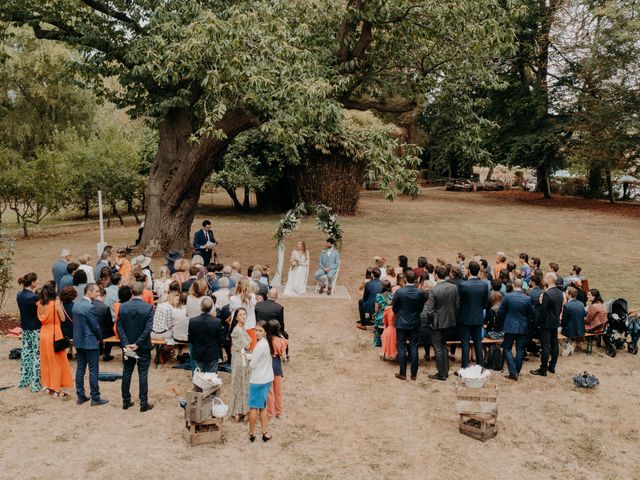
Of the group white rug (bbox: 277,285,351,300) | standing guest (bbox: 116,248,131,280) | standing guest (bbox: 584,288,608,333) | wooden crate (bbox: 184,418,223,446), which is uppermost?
standing guest (bbox: 116,248,131,280)

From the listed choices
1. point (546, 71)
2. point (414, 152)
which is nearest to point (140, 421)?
point (414, 152)

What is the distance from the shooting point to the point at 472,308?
9102 millimetres

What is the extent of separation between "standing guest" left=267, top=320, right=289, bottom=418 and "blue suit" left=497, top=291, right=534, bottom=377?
3964 mm

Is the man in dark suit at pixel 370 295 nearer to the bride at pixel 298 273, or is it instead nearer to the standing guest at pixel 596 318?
the bride at pixel 298 273

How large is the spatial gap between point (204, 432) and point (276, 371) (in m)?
1.17

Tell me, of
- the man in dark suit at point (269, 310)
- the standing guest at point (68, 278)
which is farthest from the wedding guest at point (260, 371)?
the standing guest at point (68, 278)

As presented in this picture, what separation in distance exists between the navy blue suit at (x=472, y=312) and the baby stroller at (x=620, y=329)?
9.91 feet

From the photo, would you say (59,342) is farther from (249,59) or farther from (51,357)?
(249,59)

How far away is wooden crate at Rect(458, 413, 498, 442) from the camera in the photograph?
23.3 ft

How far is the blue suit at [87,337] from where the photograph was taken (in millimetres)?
7645

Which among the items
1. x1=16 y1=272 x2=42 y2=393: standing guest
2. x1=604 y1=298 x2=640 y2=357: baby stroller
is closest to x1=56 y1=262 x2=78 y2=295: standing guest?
x1=16 y1=272 x2=42 y2=393: standing guest

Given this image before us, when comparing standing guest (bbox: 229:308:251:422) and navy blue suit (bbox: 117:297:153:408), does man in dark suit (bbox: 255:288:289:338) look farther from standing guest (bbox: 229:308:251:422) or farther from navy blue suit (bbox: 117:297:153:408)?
navy blue suit (bbox: 117:297:153:408)

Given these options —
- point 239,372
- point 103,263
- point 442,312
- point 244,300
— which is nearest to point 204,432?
point 239,372

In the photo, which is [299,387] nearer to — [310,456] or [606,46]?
[310,456]
